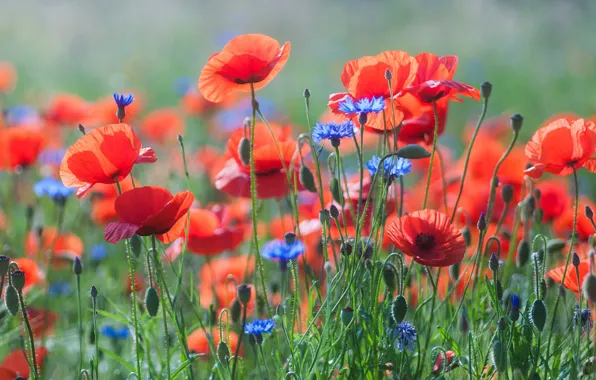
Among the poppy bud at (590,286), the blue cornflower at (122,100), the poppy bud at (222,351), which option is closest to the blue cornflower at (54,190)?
the blue cornflower at (122,100)

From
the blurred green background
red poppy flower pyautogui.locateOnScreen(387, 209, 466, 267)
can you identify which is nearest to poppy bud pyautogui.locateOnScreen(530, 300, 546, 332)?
red poppy flower pyautogui.locateOnScreen(387, 209, 466, 267)

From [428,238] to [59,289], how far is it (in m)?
1.46

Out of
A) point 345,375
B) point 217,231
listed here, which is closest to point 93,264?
point 217,231

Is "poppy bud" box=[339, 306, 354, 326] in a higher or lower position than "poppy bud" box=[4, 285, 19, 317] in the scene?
lower

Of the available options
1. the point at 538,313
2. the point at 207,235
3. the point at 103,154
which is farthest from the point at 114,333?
the point at 538,313

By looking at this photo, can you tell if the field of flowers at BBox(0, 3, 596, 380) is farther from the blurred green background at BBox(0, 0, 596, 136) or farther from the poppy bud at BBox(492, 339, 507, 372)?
the blurred green background at BBox(0, 0, 596, 136)

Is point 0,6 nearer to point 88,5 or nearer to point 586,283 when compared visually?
point 88,5

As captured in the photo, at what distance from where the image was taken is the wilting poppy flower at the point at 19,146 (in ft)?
8.47

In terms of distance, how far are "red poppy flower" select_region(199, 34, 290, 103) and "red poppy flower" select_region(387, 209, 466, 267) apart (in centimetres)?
37

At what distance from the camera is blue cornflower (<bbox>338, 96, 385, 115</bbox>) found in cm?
147

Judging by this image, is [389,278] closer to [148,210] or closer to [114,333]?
[148,210]

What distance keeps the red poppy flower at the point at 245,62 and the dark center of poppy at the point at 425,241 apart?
0.40 metres

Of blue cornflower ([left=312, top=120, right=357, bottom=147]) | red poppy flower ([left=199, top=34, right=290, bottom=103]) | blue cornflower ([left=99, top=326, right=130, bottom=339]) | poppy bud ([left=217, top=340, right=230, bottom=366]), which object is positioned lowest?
blue cornflower ([left=99, top=326, right=130, bottom=339])

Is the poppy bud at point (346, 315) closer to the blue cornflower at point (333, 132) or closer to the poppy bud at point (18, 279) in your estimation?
the blue cornflower at point (333, 132)
